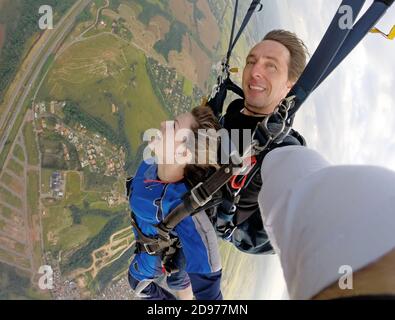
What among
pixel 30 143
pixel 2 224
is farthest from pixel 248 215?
pixel 30 143

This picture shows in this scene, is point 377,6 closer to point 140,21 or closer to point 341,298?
point 341,298

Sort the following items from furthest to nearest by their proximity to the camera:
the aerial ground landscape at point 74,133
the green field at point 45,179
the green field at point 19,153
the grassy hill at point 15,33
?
the green field at point 45,179, the green field at point 19,153, the aerial ground landscape at point 74,133, the grassy hill at point 15,33

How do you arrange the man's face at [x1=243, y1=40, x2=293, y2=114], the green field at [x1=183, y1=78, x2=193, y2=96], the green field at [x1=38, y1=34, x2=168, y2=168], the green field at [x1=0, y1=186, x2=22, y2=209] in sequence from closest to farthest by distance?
the man's face at [x1=243, y1=40, x2=293, y2=114]
the green field at [x1=0, y1=186, x2=22, y2=209]
the green field at [x1=38, y1=34, x2=168, y2=168]
the green field at [x1=183, y1=78, x2=193, y2=96]

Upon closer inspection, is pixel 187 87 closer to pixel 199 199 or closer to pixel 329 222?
pixel 199 199

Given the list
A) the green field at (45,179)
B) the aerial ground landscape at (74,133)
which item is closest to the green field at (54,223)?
the aerial ground landscape at (74,133)

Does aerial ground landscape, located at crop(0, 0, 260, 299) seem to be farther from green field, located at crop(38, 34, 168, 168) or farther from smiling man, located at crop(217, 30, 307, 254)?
smiling man, located at crop(217, 30, 307, 254)

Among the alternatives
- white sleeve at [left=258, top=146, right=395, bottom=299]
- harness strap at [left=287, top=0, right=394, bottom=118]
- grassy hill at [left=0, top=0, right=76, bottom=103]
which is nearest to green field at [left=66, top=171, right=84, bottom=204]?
grassy hill at [left=0, top=0, right=76, bottom=103]

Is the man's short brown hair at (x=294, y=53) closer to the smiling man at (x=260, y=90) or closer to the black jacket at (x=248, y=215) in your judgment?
the smiling man at (x=260, y=90)
